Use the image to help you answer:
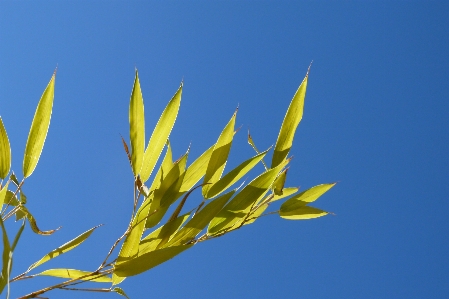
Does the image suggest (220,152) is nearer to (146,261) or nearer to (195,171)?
(195,171)

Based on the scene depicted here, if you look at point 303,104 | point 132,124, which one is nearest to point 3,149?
point 132,124

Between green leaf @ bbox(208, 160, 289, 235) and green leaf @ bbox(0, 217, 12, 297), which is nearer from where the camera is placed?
green leaf @ bbox(0, 217, 12, 297)

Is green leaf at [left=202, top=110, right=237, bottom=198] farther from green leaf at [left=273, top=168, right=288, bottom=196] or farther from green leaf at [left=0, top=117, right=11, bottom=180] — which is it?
green leaf at [left=0, top=117, right=11, bottom=180]

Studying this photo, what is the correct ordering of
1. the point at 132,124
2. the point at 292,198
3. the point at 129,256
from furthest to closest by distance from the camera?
the point at 292,198 < the point at 132,124 < the point at 129,256

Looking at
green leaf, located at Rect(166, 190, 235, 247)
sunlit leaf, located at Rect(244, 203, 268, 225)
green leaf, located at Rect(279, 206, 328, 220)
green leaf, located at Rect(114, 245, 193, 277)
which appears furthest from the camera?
green leaf, located at Rect(279, 206, 328, 220)

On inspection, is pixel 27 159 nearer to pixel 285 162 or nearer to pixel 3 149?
pixel 3 149

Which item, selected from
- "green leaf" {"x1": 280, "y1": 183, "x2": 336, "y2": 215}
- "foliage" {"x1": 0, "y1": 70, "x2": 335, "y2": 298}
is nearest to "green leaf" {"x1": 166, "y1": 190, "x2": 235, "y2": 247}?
"foliage" {"x1": 0, "y1": 70, "x2": 335, "y2": 298}
